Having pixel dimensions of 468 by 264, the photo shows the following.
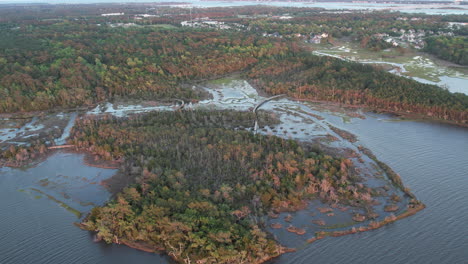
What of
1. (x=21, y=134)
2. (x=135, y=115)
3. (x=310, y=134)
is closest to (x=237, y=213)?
(x=310, y=134)

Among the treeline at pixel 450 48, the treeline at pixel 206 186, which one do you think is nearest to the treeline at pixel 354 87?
the treeline at pixel 206 186

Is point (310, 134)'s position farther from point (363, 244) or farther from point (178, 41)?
point (178, 41)

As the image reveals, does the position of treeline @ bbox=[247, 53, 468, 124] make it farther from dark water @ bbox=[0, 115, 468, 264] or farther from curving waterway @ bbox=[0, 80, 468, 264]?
dark water @ bbox=[0, 115, 468, 264]

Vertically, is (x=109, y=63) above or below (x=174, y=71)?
above

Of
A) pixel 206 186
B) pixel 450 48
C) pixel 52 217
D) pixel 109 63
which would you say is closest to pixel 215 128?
pixel 206 186

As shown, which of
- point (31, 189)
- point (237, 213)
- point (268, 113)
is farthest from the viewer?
point (268, 113)

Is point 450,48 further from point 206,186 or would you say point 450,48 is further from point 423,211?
point 206,186
